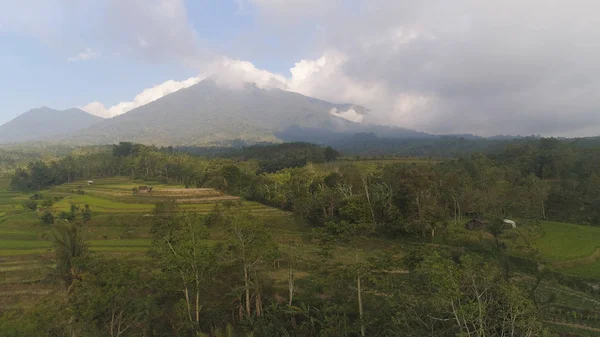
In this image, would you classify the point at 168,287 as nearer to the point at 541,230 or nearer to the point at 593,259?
the point at 593,259

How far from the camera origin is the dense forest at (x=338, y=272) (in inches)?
284

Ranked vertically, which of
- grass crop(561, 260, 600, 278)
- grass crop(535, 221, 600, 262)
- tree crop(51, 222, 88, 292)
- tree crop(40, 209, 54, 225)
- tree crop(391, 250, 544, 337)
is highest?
tree crop(391, 250, 544, 337)

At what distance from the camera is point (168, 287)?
40.6 feet

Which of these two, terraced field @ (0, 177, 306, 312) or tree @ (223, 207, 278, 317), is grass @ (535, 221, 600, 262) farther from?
terraced field @ (0, 177, 306, 312)

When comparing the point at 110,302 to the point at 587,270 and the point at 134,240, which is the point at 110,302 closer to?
the point at 134,240

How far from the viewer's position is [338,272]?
11711mm

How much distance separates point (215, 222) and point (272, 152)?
6350 cm

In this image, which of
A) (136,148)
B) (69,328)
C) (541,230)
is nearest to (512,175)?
(541,230)

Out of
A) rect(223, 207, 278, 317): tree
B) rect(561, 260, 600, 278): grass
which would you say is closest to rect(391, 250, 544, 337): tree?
rect(223, 207, 278, 317): tree

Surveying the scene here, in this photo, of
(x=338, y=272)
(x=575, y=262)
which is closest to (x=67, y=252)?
(x=338, y=272)

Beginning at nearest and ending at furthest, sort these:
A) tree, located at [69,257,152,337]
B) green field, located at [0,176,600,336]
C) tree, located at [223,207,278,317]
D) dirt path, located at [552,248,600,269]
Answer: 1. tree, located at [69,257,152,337]
2. tree, located at [223,207,278,317]
3. green field, located at [0,176,600,336]
4. dirt path, located at [552,248,600,269]

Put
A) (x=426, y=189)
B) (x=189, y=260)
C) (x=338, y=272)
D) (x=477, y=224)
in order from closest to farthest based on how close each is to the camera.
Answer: (x=189, y=260), (x=338, y=272), (x=477, y=224), (x=426, y=189)

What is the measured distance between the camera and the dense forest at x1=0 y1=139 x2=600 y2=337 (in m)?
7.21

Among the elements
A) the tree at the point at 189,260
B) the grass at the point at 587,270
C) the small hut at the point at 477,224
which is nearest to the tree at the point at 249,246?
the tree at the point at 189,260
